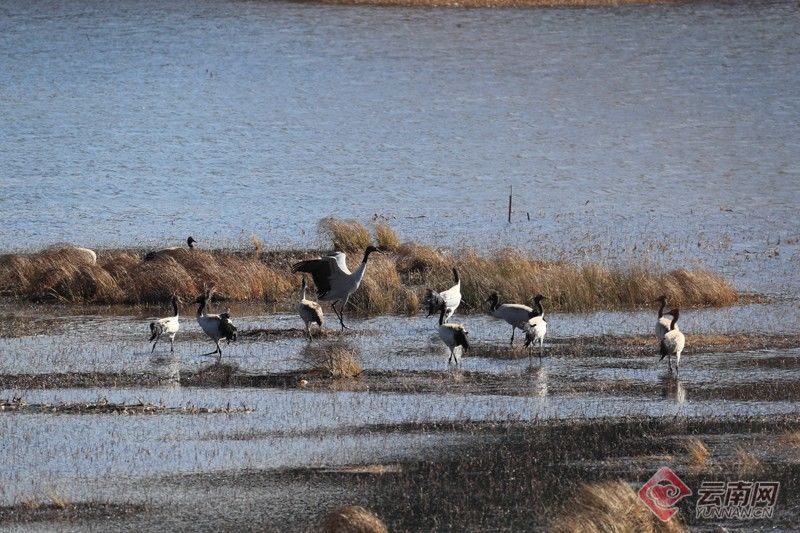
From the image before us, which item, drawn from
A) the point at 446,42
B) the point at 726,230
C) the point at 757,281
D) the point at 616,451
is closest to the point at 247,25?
the point at 446,42

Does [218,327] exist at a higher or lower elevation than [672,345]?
lower

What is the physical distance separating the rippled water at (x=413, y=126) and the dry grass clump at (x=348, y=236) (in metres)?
2.41

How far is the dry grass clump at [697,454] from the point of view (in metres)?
15.0

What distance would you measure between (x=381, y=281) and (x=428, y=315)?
6.77 ft

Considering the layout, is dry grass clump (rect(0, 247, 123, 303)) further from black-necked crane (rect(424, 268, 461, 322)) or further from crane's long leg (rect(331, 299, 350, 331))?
black-necked crane (rect(424, 268, 461, 322))

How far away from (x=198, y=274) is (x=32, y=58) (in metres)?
45.9

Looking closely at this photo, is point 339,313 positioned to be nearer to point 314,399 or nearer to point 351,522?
point 314,399

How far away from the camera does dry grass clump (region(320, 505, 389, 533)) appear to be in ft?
40.8

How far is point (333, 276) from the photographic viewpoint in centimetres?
2345

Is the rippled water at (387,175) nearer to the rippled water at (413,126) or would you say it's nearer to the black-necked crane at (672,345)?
the rippled water at (413,126)

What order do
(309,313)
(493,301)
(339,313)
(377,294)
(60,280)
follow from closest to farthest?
(309,313) → (493,301) → (339,313) → (377,294) → (60,280)

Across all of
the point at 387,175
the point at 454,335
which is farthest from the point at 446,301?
the point at 387,175

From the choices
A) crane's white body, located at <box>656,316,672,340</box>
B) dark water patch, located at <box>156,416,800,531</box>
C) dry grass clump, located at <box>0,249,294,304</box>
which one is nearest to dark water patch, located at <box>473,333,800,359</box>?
crane's white body, located at <box>656,316,672,340</box>

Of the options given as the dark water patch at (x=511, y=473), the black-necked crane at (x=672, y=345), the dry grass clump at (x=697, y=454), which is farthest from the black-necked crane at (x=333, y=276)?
the dry grass clump at (x=697, y=454)
